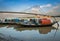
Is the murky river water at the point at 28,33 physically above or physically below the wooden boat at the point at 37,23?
below

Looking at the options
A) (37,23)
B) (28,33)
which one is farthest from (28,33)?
(37,23)

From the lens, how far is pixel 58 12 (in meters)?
1.89

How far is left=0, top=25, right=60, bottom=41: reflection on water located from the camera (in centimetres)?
186

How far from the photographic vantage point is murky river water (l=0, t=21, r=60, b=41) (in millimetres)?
1861

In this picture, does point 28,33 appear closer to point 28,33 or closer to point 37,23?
point 28,33

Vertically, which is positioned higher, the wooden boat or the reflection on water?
the wooden boat

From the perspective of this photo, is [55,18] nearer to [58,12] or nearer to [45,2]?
[58,12]

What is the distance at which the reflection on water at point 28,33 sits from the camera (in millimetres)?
1861

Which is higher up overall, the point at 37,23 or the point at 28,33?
the point at 37,23

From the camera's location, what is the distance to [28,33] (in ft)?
6.15

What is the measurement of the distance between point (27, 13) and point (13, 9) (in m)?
0.21

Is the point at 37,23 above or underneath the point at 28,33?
above

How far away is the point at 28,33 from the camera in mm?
1874

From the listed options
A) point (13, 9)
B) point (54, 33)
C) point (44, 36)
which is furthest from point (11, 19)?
point (54, 33)
